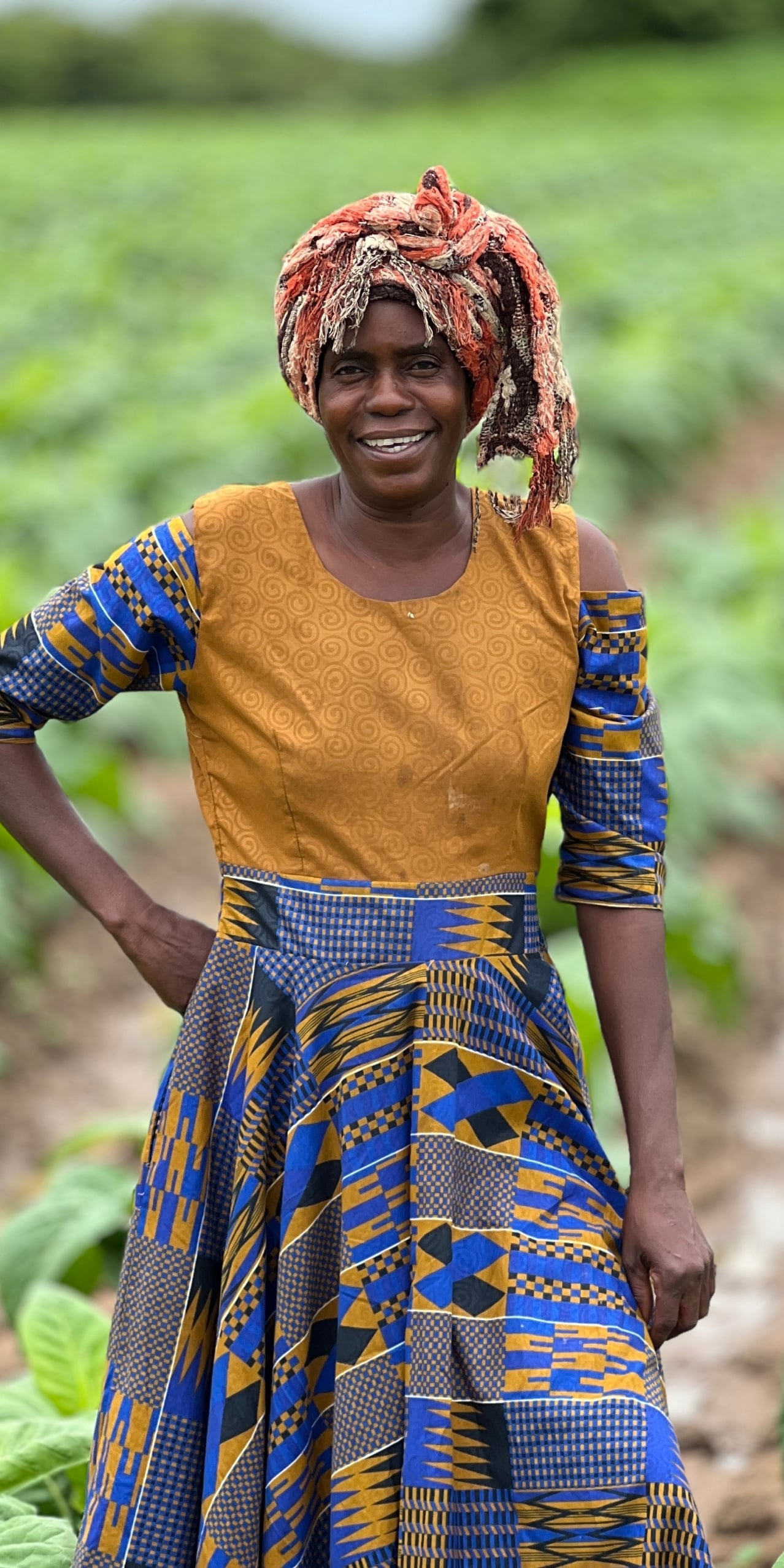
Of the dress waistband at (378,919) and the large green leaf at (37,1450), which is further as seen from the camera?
the large green leaf at (37,1450)

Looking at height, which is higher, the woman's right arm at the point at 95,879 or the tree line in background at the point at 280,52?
the tree line in background at the point at 280,52

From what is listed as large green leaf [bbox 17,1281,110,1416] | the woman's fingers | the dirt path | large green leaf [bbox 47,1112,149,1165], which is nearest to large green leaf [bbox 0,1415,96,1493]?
large green leaf [bbox 17,1281,110,1416]

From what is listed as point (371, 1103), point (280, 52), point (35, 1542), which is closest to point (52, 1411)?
point (35, 1542)

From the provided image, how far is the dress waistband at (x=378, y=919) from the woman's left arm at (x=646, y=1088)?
14 centimetres

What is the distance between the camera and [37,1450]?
8.59 feet

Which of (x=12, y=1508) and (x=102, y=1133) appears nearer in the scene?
(x=12, y=1508)

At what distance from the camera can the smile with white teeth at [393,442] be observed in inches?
79.6

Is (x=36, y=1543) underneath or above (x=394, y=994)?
underneath

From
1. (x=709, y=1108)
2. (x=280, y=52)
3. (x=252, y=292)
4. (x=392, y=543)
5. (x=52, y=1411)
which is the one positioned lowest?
(x=709, y=1108)

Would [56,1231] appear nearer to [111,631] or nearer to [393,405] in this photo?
[111,631]

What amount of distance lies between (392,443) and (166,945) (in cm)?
63

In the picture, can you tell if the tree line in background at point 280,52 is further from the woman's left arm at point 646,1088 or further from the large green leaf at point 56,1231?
the woman's left arm at point 646,1088

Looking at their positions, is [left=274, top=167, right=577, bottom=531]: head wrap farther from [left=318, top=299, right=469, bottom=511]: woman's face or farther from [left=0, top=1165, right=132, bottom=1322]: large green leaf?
[left=0, top=1165, right=132, bottom=1322]: large green leaf

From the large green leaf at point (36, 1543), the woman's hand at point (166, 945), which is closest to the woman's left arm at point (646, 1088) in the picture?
the woman's hand at point (166, 945)
